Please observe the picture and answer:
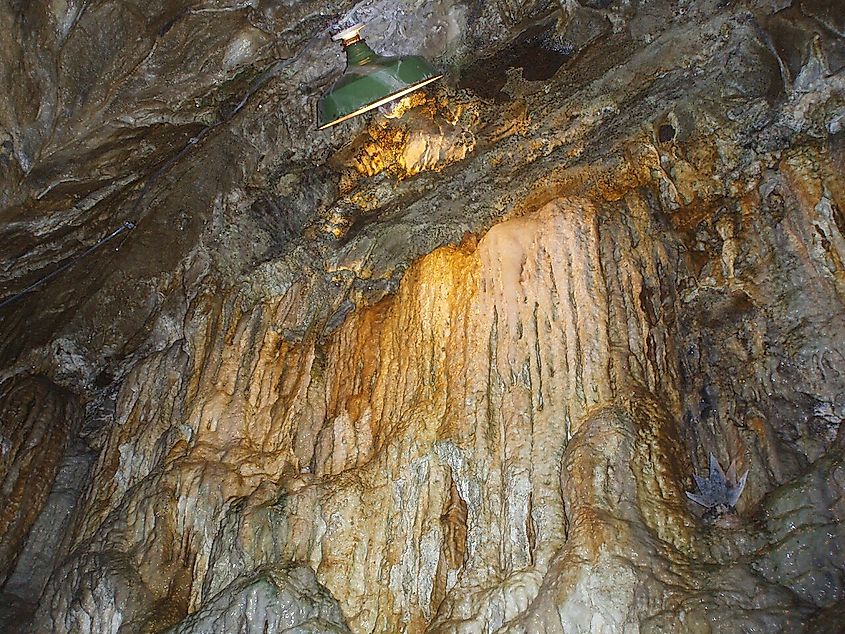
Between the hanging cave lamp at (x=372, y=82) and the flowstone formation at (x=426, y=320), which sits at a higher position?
the hanging cave lamp at (x=372, y=82)

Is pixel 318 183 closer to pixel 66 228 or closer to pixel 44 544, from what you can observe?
pixel 66 228

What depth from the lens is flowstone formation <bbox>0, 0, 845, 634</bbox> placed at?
12.1 feet

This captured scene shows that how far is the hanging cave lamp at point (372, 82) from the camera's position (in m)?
5.07

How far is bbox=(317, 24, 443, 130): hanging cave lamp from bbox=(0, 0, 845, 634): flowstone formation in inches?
33.0

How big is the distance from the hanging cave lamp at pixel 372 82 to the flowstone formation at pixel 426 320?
0.84 metres

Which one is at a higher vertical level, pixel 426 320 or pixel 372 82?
pixel 372 82

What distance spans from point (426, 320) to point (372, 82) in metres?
1.73

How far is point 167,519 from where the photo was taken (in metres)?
4.82

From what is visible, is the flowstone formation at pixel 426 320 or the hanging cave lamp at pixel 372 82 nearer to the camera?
the flowstone formation at pixel 426 320

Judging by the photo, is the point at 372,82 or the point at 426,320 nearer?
the point at 426,320

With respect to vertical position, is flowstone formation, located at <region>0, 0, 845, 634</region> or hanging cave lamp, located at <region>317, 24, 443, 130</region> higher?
hanging cave lamp, located at <region>317, 24, 443, 130</region>

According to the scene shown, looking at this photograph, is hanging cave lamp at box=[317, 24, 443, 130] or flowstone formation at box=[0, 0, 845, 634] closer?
flowstone formation at box=[0, 0, 845, 634]

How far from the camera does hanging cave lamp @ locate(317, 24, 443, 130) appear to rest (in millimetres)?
5070

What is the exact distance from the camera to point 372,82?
5.09m
